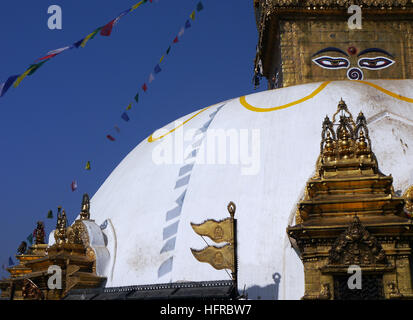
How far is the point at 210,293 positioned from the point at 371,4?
12392 millimetres

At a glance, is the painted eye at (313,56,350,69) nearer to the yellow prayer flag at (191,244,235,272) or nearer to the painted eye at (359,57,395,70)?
the painted eye at (359,57,395,70)

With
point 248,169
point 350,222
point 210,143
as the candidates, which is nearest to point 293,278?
point 350,222

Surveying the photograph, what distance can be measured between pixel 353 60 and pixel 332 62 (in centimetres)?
60

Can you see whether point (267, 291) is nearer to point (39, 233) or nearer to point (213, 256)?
point (213, 256)

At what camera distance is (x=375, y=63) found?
16406mm

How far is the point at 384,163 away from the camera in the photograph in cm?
1095

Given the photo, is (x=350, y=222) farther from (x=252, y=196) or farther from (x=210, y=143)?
(x=210, y=143)

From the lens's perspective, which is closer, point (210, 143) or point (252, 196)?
point (252, 196)

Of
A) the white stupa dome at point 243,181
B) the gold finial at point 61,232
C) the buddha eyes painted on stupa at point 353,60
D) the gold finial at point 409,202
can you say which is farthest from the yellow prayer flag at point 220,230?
the buddha eyes painted on stupa at point 353,60

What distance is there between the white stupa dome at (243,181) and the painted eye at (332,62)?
128 inches

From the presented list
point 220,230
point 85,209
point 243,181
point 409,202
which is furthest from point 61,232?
point 409,202

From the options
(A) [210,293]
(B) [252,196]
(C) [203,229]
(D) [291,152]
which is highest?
(D) [291,152]

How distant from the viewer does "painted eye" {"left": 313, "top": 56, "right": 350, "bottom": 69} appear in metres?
16.3

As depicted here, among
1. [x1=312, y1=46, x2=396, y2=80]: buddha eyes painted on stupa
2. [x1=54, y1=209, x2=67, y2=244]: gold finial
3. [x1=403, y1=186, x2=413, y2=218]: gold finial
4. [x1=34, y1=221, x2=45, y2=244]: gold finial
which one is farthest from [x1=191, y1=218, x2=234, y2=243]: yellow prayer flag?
[x1=312, y1=46, x2=396, y2=80]: buddha eyes painted on stupa
